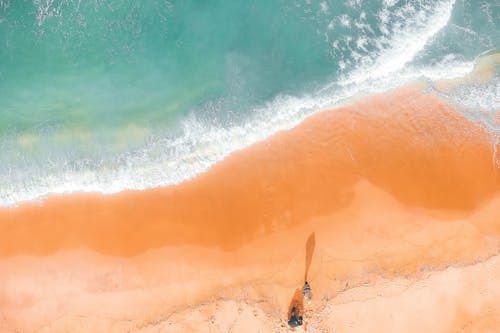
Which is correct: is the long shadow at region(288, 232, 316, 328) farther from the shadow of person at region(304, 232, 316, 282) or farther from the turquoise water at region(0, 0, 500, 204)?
the turquoise water at region(0, 0, 500, 204)

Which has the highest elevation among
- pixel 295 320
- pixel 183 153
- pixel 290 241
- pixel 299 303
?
pixel 183 153

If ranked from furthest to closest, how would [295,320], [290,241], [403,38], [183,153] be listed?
[403,38] → [183,153] → [290,241] → [295,320]

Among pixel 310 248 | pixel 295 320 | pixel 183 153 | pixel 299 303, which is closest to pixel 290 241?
pixel 310 248

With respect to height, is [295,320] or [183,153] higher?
[183,153]

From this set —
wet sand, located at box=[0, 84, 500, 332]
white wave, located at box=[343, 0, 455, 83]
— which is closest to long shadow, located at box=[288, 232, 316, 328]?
wet sand, located at box=[0, 84, 500, 332]

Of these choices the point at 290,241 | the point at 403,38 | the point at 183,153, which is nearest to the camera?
the point at 290,241

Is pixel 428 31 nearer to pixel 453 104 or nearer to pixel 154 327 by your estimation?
pixel 453 104

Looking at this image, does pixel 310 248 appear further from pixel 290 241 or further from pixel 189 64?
pixel 189 64
